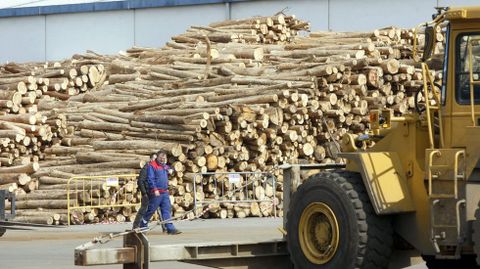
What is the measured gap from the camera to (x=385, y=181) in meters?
14.9

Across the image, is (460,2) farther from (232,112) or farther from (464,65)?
(464,65)

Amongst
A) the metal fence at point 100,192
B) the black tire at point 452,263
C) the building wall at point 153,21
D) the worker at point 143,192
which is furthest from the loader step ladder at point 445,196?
the building wall at point 153,21

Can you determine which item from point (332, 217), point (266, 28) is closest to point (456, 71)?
point (332, 217)

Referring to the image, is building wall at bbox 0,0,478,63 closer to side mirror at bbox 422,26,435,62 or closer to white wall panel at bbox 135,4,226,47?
white wall panel at bbox 135,4,226,47

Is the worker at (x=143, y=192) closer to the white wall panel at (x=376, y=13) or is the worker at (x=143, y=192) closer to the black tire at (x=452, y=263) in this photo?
the black tire at (x=452, y=263)

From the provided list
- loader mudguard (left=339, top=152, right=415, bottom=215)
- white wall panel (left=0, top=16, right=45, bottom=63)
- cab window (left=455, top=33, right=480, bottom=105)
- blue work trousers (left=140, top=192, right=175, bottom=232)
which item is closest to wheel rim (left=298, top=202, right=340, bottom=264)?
loader mudguard (left=339, top=152, right=415, bottom=215)

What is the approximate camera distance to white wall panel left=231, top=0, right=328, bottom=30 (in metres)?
42.0

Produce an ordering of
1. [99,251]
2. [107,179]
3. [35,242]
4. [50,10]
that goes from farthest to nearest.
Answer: [50,10] → [107,179] → [35,242] → [99,251]

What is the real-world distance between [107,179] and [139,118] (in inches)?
91.9

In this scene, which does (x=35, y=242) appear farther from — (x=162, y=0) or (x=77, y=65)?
(x=162, y=0)

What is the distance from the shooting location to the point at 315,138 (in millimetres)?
32250

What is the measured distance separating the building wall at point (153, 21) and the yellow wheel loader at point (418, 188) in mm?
23850

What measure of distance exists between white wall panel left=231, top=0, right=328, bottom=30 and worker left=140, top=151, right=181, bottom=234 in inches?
636

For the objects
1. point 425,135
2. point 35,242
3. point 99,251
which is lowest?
point 35,242
